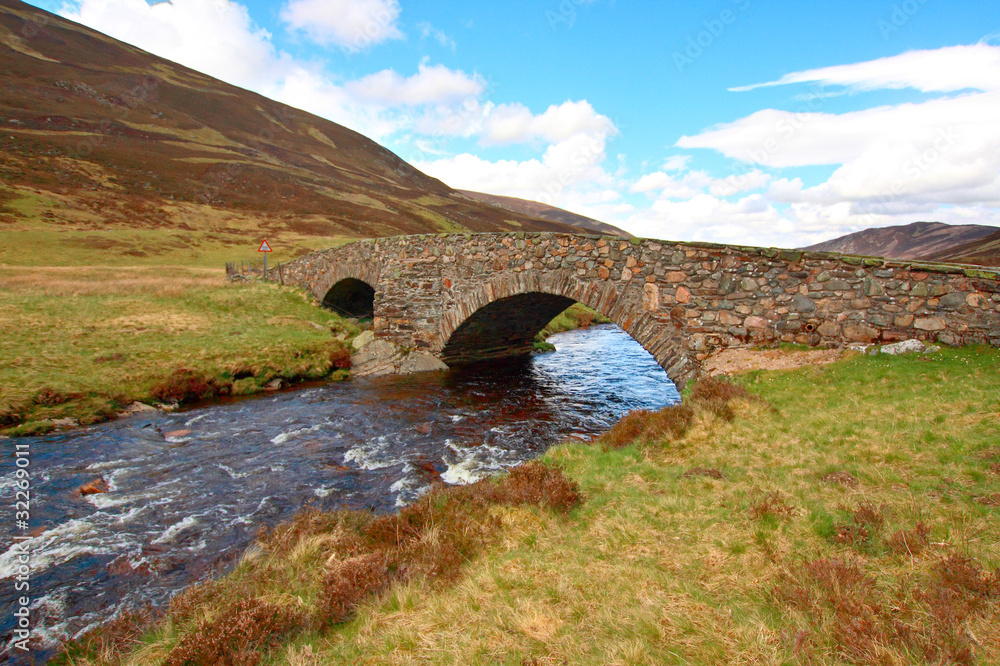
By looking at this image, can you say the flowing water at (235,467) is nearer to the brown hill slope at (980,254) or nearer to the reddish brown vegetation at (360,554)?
the reddish brown vegetation at (360,554)

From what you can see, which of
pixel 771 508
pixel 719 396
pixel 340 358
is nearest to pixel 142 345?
pixel 340 358

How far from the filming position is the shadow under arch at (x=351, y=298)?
25.3 metres

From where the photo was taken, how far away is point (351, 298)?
2723 centimetres

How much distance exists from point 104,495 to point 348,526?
17.2 ft

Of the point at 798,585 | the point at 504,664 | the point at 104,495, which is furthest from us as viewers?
the point at 104,495

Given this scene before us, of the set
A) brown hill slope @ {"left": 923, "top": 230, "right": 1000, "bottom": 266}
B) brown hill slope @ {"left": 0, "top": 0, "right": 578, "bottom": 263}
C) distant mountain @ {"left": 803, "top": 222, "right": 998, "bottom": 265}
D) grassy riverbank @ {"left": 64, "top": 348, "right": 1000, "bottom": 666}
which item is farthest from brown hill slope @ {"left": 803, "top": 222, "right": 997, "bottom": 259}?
grassy riverbank @ {"left": 64, "top": 348, "right": 1000, "bottom": 666}

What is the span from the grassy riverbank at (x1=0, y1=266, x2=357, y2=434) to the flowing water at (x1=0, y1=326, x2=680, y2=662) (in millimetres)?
1307

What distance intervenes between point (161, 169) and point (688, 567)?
231ft

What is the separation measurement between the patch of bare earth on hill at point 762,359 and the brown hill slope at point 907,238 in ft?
237

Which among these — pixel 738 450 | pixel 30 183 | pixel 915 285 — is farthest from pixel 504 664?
pixel 30 183

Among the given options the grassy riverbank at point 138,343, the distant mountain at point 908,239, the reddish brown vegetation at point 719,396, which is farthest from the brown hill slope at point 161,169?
the distant mountain at point 908,239

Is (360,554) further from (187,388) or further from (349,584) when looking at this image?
(187,388)

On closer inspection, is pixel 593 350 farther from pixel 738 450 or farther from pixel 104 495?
pixel 104 495

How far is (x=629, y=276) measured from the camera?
41.7 feet
